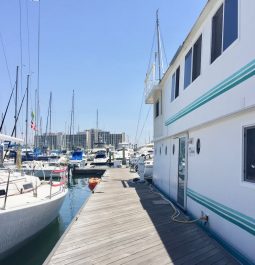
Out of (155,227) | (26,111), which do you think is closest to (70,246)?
(155,227)

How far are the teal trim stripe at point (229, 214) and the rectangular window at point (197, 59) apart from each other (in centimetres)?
309

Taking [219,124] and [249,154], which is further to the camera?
[219,124]

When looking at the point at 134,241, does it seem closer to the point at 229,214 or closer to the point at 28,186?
the point at 229,214

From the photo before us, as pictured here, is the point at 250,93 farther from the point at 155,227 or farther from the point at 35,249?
the point at 35,249

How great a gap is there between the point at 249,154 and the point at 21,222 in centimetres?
589

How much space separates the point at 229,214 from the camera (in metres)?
5.68

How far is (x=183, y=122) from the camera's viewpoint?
936 centimetres

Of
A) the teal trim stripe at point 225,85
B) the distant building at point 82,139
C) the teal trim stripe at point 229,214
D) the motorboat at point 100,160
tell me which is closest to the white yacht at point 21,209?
the teal trim stripe at point 229,214

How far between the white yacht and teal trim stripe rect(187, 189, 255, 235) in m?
4.42

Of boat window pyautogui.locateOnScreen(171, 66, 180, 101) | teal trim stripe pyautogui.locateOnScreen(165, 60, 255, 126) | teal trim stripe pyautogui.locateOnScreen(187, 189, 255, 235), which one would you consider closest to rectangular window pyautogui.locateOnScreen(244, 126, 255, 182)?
teal trim stripe pyautogui.locateOnScreen(187, 189, 255, 235)

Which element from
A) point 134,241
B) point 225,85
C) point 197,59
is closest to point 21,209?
point 134,241

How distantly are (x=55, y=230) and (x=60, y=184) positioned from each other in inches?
71.1

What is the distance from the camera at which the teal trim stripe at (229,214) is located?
4898 mm

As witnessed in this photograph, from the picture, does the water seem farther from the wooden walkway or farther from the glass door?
the glass door
